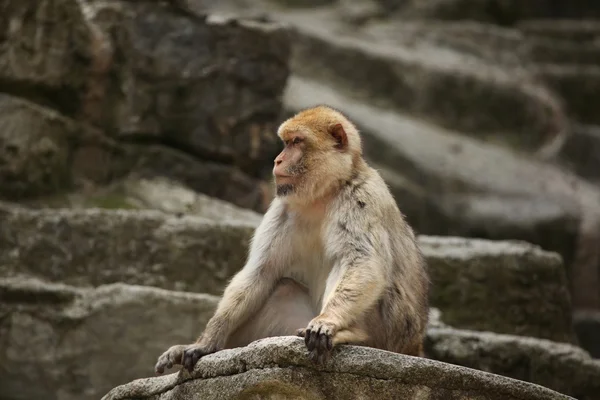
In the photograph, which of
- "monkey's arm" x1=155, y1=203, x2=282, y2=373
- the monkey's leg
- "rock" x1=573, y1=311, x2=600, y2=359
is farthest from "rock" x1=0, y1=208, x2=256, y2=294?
"rock" x1=573, y1=311, x2=600, y2=359

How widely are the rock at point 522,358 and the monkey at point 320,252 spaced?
1613mm

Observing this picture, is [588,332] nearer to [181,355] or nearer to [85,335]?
[85,335]

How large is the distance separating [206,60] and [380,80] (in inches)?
191

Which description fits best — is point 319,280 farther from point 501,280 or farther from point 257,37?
point 257,37

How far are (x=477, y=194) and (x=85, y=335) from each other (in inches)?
270

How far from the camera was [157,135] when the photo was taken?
1026cm

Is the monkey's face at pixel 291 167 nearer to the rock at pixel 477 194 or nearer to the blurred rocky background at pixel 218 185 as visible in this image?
the blurred rocky background at pixel 218 185

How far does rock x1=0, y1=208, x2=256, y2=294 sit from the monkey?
2.08 meters

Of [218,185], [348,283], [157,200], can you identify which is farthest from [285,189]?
[218,185]

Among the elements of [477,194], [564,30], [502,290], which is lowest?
[477,194]

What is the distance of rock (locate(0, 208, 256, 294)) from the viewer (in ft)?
27.7

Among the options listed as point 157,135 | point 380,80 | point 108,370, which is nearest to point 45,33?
point 157,135

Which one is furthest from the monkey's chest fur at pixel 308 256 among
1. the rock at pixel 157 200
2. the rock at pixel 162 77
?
the rock at pixel 162 77

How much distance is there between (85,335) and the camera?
→ 791 cm
